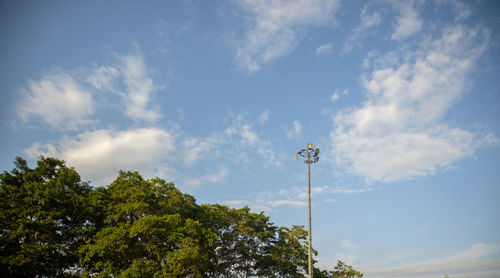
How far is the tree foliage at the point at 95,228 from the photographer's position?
17.5 m

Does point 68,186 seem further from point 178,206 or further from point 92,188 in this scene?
point 178,206

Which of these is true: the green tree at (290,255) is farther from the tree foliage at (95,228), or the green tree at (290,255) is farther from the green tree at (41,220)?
the green tree at (41,220)

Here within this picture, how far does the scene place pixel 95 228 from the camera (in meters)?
20.2

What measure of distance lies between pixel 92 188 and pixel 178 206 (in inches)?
262

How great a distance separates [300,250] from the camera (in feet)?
93.0

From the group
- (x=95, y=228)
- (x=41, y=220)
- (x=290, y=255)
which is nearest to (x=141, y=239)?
(x=95, y=228)

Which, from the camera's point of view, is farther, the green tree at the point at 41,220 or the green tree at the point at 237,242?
the green tree at the point at 237,242

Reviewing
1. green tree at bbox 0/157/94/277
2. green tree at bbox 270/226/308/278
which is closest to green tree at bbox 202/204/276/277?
green tree at bbox 270/226/308/278

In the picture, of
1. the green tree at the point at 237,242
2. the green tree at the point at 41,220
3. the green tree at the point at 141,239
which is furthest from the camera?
the green tree at the point at 237,242

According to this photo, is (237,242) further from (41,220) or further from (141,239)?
(41,220)

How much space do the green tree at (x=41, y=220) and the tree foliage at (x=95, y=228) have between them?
4 cm

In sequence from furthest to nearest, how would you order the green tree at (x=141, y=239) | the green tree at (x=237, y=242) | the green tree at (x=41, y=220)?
the green tree at (x=237, y=242), the green tree at (x=141, y=239), the green tree at (x=41, y=220)

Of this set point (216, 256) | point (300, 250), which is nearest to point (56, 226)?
point (216, 256)

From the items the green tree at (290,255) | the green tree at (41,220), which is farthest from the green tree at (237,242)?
the green tree at (41,220)
